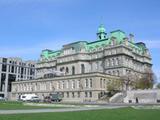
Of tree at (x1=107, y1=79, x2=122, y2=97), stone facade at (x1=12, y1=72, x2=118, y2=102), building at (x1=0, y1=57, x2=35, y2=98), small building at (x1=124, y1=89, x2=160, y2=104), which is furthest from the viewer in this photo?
building at (x1=0, y1=57, x2=35, y2=98)

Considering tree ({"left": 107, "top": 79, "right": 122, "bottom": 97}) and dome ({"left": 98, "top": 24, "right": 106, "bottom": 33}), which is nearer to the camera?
tree ({"left": 107, "top": 79, "right": 122, "bottom": 97})

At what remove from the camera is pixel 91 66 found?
140000 millimetres

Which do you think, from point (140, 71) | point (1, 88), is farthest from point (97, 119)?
point (1, 88)

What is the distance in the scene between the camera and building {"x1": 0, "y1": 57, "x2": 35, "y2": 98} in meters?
175

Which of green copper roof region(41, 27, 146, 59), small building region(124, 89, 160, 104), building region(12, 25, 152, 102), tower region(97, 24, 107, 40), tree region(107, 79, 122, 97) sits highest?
tower region(97, 24, 107, 40)

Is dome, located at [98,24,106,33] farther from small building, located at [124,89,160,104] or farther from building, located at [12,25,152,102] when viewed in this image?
small building, located at [124,89,160,104]

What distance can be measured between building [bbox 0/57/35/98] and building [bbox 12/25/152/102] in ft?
86.2

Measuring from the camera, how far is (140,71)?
466ft

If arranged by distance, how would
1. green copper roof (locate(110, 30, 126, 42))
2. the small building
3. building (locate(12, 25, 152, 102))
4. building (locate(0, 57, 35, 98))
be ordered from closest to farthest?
the small building
building (locate(12, 25, 152, 102))
green copper roof (locate(110, 30, 126, 42))
building (locate(0, 57, 35, 98))

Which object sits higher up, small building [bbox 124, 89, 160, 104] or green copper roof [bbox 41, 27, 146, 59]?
green copper roof [bbox 41, 27, 146, 59]

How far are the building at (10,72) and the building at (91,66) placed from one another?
2628 centimetres

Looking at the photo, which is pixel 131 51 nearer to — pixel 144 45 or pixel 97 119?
pixel 144 45

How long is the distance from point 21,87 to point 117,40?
186 ft

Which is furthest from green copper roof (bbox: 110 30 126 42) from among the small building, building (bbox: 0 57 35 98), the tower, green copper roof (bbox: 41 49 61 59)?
building (bbox: 0 57 35 98)
